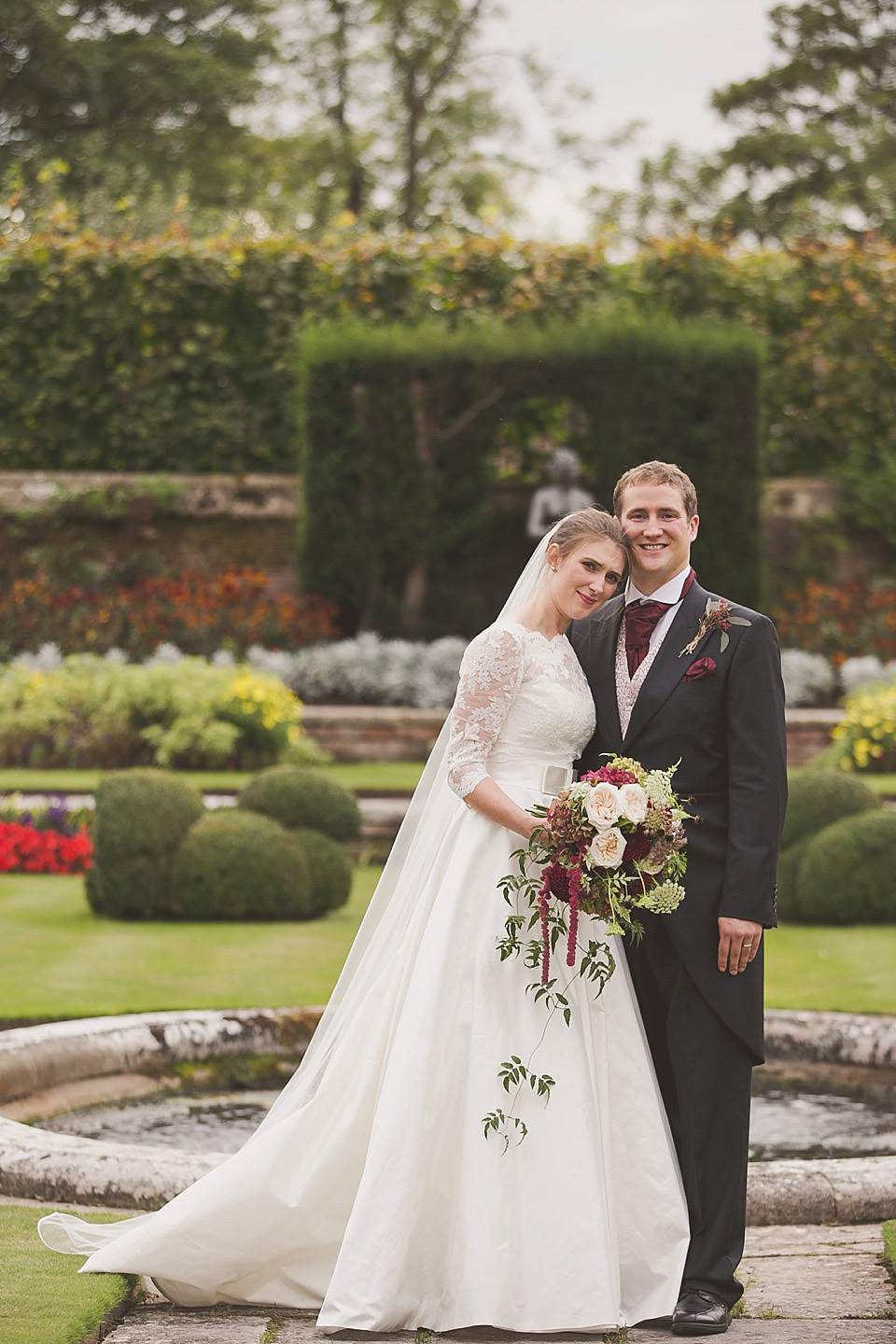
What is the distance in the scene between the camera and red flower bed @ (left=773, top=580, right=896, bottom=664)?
1447 cm

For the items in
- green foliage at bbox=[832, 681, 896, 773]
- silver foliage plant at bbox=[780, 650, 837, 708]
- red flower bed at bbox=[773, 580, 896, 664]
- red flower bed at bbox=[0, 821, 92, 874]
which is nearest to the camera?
red flower bed at bbox=[0, 821, 92, 874]

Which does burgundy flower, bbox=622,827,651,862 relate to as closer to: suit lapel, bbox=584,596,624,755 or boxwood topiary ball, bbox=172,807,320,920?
suit lapel, bbox=584,596,624,755

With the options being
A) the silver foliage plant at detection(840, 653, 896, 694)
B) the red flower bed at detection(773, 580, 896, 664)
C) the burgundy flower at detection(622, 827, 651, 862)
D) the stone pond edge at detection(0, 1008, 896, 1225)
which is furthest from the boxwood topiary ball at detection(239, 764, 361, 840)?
the red flower bed at detection(773, 580, 896, 664)

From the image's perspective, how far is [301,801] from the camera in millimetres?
7500

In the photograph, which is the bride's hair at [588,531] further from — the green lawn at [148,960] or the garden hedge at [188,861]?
the garden hedge at [188,861]

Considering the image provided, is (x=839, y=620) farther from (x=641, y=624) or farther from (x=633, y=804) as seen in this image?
(x=633, y=804)

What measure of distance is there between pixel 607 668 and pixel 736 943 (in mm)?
702

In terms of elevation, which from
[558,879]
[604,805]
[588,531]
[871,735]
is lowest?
[871,735]

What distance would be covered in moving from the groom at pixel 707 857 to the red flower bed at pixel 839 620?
11320 millimetres

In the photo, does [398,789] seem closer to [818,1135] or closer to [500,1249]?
[818,1135]

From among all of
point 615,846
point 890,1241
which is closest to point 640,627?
point 615,846

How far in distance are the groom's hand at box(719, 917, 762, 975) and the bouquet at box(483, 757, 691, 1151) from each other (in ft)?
0.42

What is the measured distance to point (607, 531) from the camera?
334cm

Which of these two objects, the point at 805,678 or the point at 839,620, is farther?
the point at 839,620
